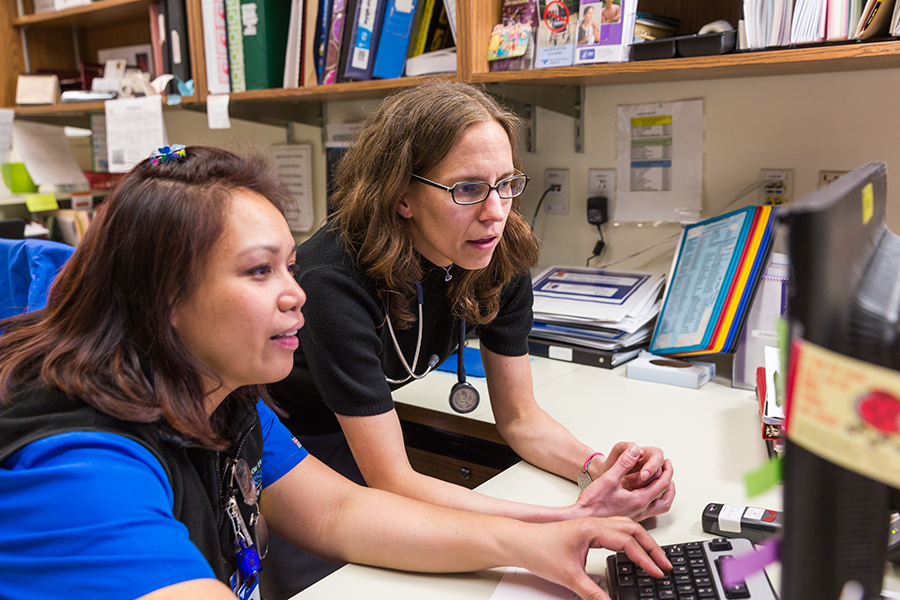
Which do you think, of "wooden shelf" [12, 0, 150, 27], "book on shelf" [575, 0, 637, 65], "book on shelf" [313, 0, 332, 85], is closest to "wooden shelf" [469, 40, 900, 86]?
"book on shelf" [575, 0, 637, 65]

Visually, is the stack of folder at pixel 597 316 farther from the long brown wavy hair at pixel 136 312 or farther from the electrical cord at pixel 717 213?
the long brown wavy hair at pixel 136 312

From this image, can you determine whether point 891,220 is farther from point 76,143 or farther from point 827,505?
point 76,143

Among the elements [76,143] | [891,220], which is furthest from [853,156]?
[76,143]

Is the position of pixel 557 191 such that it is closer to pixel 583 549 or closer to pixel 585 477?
pixel 585 477

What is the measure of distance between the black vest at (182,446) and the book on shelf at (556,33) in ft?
3.28

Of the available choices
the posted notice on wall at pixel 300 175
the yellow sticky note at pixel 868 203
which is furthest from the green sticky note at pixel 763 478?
the posted notice on wall at pixel 300 175

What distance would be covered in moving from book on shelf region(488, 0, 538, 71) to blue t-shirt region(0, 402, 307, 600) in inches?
48.1

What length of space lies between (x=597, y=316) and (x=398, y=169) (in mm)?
675

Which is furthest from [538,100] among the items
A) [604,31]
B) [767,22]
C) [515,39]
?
[767,22]

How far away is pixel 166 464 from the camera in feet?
2.14

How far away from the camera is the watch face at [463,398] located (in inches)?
50.2

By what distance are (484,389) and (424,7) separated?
3.18 ft

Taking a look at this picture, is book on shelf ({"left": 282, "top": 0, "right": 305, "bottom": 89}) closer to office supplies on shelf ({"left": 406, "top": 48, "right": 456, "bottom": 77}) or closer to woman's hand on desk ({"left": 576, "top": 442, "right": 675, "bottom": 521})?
office supplies on shelf ({"left": 406, "top": 48, "right": 456, "bottom": 77})

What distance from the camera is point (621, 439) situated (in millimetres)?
1177
